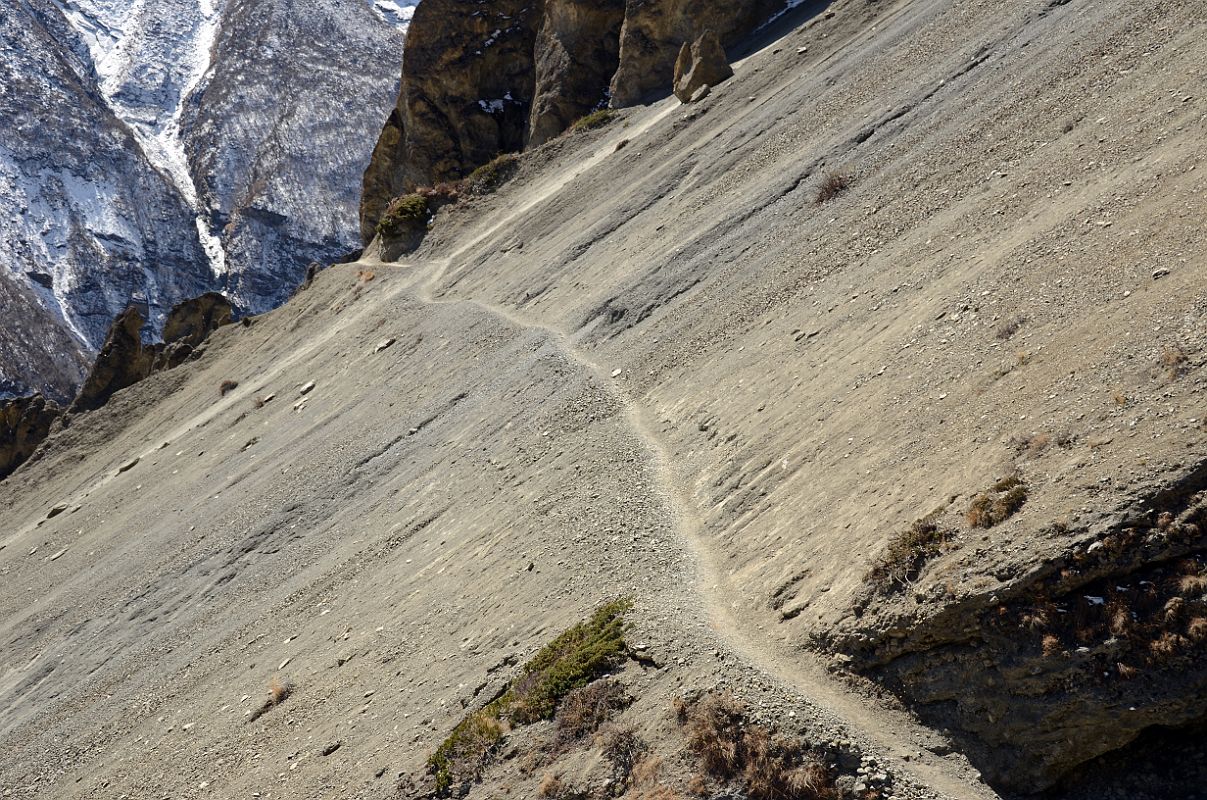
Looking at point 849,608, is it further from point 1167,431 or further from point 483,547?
point 483,547

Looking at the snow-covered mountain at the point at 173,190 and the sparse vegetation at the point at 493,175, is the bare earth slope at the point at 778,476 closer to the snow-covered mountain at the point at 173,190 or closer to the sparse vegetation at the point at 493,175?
the sparse vegetation at the point at 493,175

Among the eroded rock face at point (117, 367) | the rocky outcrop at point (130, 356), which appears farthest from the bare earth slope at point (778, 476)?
the eroded rock face at point (117, 367)

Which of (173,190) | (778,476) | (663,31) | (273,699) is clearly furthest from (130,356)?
(173,190)

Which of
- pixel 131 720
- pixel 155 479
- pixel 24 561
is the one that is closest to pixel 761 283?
pixel 131 720

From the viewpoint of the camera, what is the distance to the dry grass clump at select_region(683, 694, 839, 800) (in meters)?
8.82

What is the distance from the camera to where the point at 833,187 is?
23688mm

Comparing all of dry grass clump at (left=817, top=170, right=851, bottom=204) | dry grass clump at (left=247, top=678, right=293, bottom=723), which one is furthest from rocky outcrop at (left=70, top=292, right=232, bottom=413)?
dry grass clump at (left=247, top=678, right=293, bottom=723)

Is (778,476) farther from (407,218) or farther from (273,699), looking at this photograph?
(407,218)

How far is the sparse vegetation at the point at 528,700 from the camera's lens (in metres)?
10.9

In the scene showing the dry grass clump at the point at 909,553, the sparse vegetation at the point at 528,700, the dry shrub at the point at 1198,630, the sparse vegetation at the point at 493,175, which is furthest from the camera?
the sparse vegetation at the point at 493,175

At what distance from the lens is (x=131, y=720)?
19.0 meters

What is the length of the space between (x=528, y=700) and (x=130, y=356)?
60.4 m

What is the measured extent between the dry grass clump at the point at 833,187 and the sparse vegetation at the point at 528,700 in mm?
15070

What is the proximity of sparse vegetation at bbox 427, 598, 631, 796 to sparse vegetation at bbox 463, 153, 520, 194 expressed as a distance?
41.0 m
